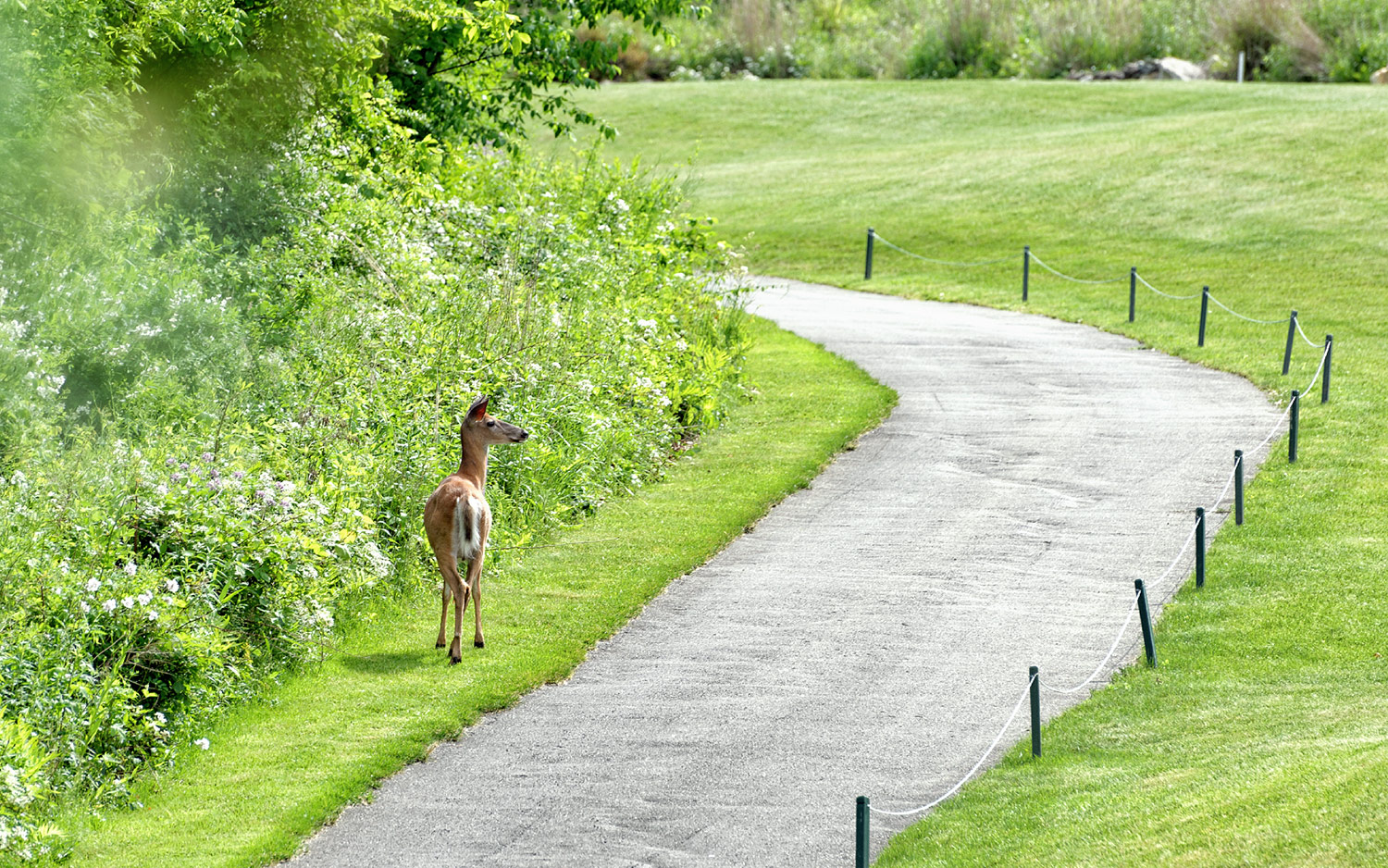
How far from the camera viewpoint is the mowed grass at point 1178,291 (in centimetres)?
881

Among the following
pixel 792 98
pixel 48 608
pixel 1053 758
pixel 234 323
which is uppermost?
pixel 792 98

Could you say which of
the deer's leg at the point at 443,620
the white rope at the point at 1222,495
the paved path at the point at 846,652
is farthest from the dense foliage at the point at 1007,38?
the deer's leg at the point at 443,620

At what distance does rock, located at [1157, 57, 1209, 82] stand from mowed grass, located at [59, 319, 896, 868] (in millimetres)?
43015

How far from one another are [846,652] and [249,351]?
246 inches

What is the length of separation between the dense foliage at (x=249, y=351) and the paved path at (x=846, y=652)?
185 centimetres

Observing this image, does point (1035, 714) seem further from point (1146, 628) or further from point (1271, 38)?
point (1271, 38)

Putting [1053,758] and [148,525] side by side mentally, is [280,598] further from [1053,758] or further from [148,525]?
[1053,758]

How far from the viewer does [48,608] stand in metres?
9.95

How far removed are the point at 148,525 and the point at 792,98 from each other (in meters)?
50.3

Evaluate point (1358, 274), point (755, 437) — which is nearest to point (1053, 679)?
point (755, 437)

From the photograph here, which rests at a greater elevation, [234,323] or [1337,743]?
[234,323]

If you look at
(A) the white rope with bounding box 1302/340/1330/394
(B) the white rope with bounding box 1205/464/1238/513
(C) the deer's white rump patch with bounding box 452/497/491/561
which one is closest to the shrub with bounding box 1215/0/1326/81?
(A) the white rope with bounding box 1302/340/1330/394

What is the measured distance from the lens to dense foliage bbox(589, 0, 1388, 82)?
55.2 metres

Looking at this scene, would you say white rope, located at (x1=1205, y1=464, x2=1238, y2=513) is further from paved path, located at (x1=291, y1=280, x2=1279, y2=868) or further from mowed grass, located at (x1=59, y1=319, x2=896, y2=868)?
mowed grass, located at (x1=59, y1=319, x2=896, y2=868)
